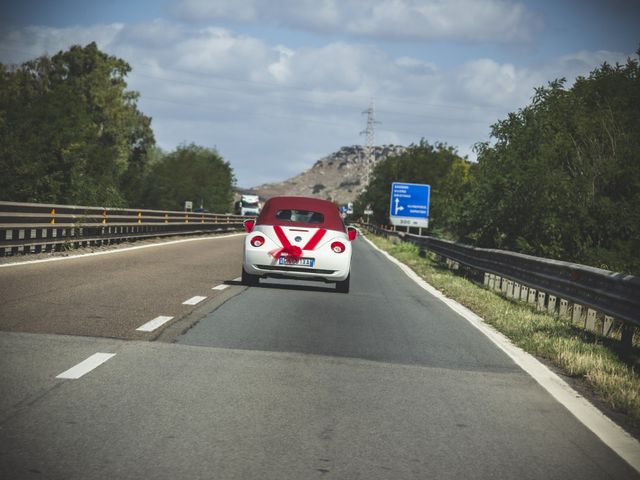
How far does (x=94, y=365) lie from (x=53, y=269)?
32.6ft

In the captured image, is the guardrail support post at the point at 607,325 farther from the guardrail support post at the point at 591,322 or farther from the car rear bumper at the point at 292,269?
the car rear bumper at the point at 292,269

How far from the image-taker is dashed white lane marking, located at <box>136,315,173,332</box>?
912 cm

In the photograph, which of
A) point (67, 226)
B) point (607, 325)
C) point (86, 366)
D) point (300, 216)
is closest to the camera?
point (86, 366)

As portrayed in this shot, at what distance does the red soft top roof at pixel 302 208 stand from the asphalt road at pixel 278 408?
462cm

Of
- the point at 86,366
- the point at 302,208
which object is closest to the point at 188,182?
the point at 302,208

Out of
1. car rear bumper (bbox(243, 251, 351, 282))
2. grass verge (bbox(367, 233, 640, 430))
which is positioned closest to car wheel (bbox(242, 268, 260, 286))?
car rear bumper (bbox(243, 251, 351, 282))

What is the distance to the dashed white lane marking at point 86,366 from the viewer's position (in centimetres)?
648

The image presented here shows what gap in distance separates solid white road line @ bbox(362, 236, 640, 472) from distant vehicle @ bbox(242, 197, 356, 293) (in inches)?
148

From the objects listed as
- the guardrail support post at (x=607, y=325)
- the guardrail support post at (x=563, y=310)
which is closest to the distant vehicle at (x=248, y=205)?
the guardrail support post at (x=563, y=310)

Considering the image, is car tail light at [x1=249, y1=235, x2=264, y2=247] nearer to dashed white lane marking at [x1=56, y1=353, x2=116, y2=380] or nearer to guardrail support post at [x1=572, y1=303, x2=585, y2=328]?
guardrail support post at [x1=572, y1=303, x2=585, y2=328]

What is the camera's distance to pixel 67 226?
2273 centimetres

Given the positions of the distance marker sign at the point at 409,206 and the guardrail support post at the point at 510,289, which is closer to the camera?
the guardrail support post at the point at 510,289

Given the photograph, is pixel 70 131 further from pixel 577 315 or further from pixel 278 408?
pixel 278 408

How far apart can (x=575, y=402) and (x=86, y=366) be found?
12.0 ft
